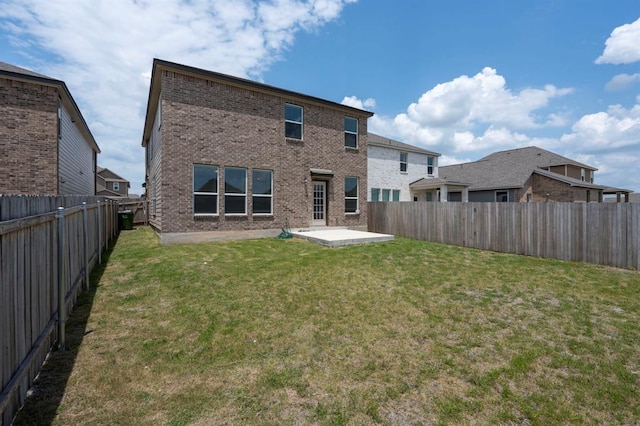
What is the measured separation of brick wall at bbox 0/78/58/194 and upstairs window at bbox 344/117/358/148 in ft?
41.3

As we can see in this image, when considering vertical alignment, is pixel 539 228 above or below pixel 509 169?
below

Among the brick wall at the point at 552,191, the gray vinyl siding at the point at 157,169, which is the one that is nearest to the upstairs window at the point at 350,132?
the gray vinyl siding at the point at 157,169

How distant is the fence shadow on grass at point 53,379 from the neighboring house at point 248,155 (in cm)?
703

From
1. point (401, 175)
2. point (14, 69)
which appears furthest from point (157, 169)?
point (401, 175)

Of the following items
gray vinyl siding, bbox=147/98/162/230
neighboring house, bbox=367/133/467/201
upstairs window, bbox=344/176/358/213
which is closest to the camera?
gray vinyl siding, bbox=147/98/162/230

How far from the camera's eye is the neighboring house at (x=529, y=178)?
905 inches

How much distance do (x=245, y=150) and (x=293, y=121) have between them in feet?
9.55

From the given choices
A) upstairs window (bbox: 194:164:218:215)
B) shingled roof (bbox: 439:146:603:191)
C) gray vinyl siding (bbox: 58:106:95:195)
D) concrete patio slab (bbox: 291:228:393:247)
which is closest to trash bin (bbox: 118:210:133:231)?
gray vinyl siding (bbox: 58:106:95:195)

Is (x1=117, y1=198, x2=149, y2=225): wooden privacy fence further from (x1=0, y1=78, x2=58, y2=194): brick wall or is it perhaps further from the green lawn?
the green lawn

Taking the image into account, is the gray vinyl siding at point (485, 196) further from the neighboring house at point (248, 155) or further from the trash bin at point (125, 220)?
the trash bin at point (125, 220)

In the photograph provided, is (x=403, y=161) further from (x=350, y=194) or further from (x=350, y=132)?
(x=350, y=194)

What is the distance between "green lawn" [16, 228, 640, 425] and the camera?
9.31 feet

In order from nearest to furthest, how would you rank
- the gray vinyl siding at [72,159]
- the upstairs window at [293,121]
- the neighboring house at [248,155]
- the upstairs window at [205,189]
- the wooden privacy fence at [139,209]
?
1. the neighboring house at [248,155]
2. the upstairs window at [205,189]
3. the gray vinyl siding at [72,159]
4. the upstairs window at [293,121]
5. the wooden privacy fence at [139,209]

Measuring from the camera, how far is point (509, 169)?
2603cm
